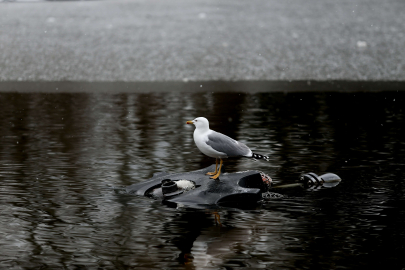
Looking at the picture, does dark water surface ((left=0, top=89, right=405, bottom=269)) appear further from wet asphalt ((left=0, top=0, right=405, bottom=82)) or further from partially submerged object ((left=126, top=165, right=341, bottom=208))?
wet asphalt ((left=0, top=0, right=405, bottom=82))

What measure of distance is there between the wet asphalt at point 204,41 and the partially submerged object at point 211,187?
1421cm

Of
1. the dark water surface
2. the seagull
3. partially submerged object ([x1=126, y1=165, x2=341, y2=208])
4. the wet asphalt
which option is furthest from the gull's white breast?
the wet asphalt

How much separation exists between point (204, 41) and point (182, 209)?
742 inches

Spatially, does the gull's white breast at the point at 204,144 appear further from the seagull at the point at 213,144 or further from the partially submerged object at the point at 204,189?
the partially submerged object at the point at 204,189

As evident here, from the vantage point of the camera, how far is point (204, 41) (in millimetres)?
24750

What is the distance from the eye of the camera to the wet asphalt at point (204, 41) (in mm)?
21938

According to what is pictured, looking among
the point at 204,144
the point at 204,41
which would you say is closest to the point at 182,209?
the point at 204,144

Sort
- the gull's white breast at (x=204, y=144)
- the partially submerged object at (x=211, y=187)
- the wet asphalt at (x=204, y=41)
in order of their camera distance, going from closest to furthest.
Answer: the partially submerged object at (x=211, y=187)
the gull's white breast at (x=204, y=144)
the wet asphalt at (x=204, y=41)

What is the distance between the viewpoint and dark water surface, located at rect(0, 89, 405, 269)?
16.2 feet

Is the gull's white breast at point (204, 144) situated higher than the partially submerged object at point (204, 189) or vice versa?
the gull's white breast at point (204, 144)

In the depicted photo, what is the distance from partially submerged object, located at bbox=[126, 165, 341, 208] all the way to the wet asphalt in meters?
14.2

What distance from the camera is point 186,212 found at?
621 cm

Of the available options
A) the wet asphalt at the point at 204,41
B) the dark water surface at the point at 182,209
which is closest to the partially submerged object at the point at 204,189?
the dark water surface at the point at 182,209

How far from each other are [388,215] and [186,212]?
1.78 m
